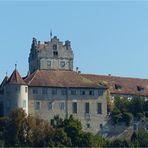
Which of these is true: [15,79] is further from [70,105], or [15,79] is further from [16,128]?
[16,128]

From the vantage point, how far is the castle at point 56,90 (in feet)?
431

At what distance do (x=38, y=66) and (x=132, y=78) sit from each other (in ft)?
49.2

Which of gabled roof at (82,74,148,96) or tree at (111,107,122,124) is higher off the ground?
gabled roof at (82,74,148,96)

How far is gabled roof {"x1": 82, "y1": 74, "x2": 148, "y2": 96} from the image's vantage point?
465 feet

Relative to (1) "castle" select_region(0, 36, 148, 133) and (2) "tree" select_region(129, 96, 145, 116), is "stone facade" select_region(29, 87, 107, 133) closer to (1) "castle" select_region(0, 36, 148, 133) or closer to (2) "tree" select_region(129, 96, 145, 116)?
(1) "castle" select_region(0, 36, 148, 133)

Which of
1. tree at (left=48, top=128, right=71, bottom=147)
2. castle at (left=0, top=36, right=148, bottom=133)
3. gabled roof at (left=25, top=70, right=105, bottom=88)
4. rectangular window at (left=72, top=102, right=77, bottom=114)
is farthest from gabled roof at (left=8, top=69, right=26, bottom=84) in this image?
tree at (left=48, top=128, right=71, bottom=147)

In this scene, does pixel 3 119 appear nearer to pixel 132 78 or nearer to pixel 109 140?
pixel 109 140

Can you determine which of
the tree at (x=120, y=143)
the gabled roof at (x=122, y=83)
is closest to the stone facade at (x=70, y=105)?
the gabled roof at (x=122, y=83)

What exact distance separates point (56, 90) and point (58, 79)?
8.13 ft

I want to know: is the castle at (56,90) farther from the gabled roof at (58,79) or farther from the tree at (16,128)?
the tree at (16,128)

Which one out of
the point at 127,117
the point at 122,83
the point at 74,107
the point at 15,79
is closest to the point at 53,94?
the point at 74,107

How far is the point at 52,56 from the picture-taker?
141 meters

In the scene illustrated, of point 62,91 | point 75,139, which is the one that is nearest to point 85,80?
point 62,91

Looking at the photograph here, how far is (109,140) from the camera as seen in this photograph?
436 feet
